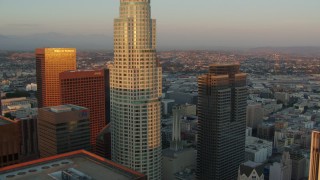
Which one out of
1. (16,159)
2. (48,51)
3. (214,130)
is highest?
(48,51)

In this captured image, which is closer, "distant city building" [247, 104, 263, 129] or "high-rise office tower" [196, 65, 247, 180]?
"high-rise office tower" [196, 65, 247, 180]

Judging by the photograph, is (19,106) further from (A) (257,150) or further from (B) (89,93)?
(A) (257,150)

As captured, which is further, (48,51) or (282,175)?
(48,51)

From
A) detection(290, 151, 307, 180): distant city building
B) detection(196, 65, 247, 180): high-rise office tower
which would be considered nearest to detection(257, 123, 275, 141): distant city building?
detection(290, 151, 307, 180): distant city building

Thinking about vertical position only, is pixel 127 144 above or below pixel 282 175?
above

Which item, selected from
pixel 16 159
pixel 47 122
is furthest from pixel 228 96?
pixel 16 159

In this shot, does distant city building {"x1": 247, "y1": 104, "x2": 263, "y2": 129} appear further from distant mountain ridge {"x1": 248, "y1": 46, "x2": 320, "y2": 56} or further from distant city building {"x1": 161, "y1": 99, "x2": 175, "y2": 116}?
distant mountain ridge {"x1": 248, "y1": 46, "x2": 320, "y2": 56}

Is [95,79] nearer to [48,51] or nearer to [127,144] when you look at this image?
[48,51]
